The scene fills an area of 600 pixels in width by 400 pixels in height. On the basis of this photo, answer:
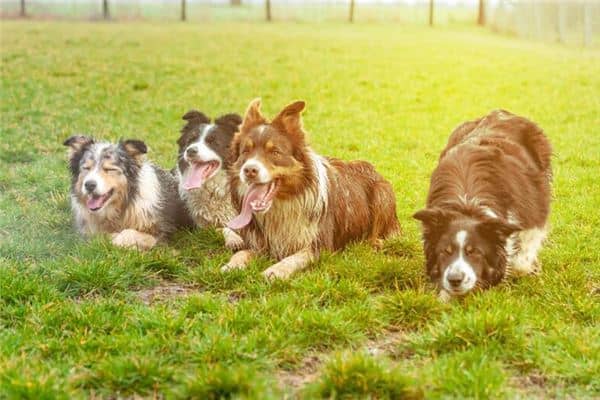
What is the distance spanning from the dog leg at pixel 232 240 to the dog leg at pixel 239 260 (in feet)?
1.10

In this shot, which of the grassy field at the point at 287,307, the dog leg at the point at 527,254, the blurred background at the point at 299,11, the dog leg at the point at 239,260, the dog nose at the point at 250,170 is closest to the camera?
the grassy field at the point at 287,307

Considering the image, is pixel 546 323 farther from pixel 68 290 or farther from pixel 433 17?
pixel 433 17

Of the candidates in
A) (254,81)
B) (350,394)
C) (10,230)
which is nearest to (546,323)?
(350,394)

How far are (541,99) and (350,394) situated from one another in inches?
558

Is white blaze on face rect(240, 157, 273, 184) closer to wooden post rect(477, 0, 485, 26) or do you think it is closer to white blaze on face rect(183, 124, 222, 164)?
white blaze on face rect(183, 124, 222, 164)

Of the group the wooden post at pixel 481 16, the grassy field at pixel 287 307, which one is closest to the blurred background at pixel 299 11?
the wooden post at pixel 481 16

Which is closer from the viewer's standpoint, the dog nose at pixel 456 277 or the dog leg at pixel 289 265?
the dog nose at pixel 456 277

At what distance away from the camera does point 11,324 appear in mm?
6016

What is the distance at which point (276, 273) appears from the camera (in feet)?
23.0

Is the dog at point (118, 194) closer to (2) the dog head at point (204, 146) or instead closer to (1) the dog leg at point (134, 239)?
(1) the dog leg at point (134, 239)

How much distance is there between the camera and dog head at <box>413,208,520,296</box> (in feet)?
19.5

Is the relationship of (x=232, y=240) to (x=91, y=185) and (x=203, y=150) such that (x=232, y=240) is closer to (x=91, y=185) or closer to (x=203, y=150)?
(x=203, y=150)

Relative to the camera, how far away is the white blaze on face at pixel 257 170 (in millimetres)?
6867

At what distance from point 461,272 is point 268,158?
2.06 meters
